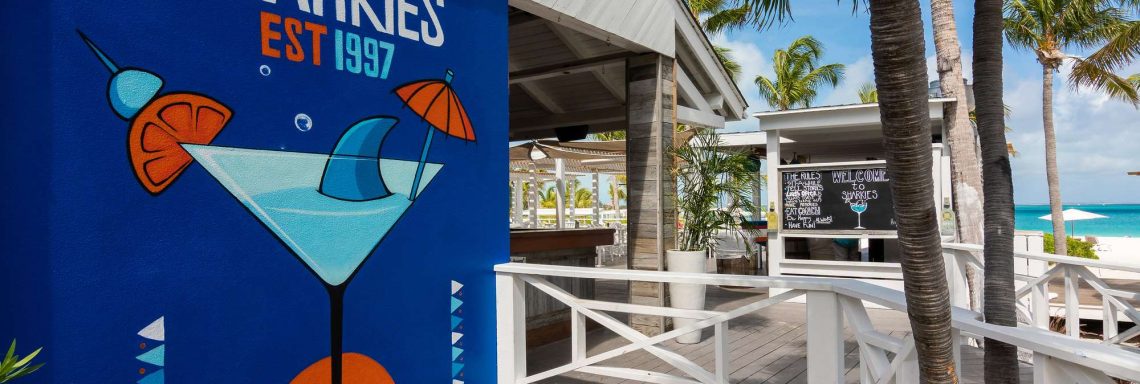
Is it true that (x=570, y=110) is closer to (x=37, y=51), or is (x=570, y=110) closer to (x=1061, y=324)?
(x=37, y=51)

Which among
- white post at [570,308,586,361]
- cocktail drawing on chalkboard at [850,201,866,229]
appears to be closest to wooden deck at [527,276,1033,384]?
white post at [570,308,586,361]

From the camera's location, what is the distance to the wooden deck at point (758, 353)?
426 cm

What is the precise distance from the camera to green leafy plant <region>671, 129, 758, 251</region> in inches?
209

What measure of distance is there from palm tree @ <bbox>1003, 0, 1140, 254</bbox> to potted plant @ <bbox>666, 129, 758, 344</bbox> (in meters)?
10.5

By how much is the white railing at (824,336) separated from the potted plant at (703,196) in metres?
1.85

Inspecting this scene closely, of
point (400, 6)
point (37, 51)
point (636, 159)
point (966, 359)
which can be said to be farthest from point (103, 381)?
point (966, 359)

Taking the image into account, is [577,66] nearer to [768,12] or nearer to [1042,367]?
[768,12]

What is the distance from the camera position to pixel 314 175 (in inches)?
110

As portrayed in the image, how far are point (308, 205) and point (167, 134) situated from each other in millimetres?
611

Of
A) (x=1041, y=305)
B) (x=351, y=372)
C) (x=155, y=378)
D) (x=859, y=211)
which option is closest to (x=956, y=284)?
(x=859, y=211)

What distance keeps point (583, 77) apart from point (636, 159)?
1756 millimetres

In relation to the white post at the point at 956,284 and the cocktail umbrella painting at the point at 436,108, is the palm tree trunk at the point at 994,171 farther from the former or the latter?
the white post at the point at 956,284

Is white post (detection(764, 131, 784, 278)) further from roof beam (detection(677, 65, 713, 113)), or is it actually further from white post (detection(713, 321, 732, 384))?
white post (detection(713, 321, 732, 384))

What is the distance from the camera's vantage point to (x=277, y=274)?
8.75ft
